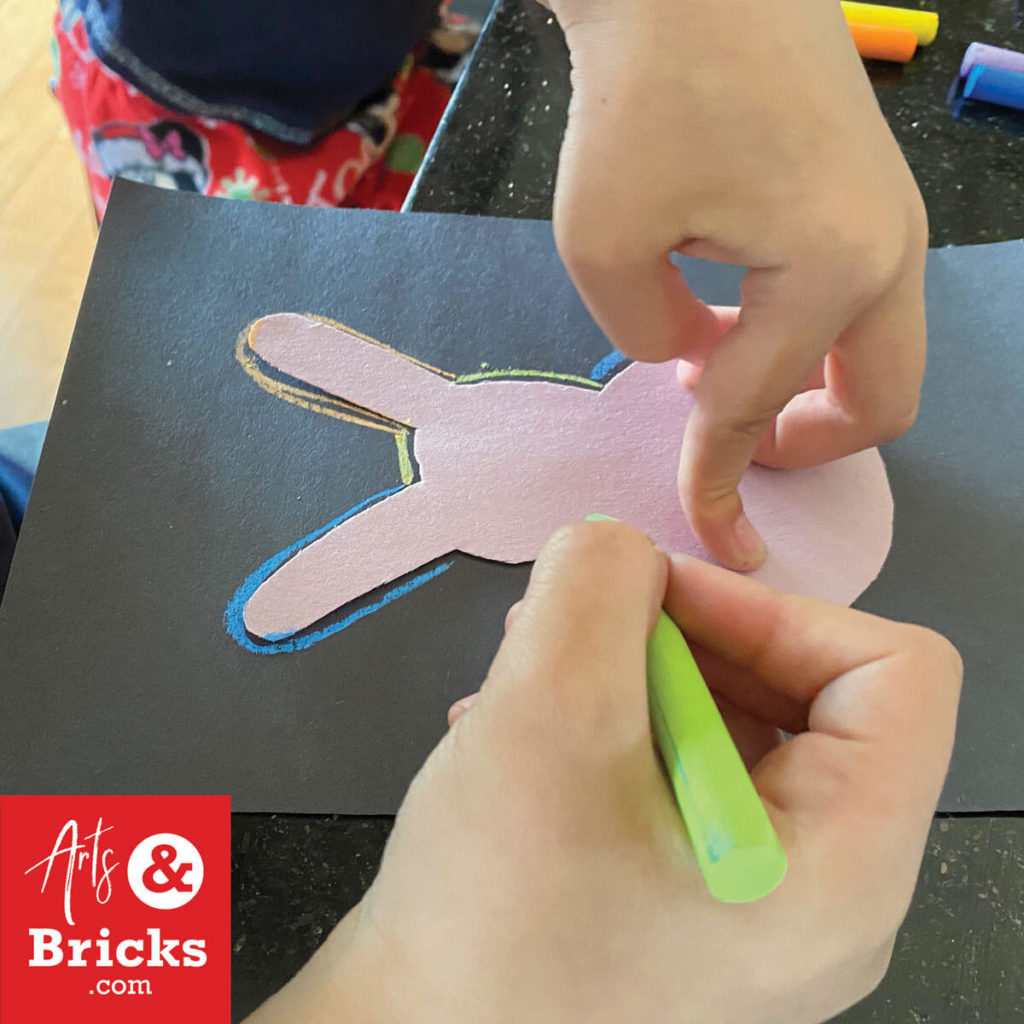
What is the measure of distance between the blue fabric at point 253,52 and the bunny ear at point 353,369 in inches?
11.0

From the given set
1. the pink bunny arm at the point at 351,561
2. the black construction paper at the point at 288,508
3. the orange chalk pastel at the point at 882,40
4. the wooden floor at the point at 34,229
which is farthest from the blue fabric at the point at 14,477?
the orange chalk pastel at the point at 882,40

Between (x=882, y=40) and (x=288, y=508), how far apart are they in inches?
23.7

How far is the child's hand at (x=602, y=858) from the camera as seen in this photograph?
1.09 feet

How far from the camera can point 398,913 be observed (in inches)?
13.7

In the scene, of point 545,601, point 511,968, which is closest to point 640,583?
point 545,601

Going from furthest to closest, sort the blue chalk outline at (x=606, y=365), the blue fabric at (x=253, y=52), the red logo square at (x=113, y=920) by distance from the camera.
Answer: the blue fabric at (x=253, y=52), the blue chalk outline at (x=606, y=365), the red logo square at (x=113, y=920)

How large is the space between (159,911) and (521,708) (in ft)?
0.78

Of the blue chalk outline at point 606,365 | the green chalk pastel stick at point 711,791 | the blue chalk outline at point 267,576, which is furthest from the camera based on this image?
the blue chalk outline at point 606,365

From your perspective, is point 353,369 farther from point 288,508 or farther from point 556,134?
point 556,134

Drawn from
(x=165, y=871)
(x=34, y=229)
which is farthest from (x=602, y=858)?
(x=34, y=229)

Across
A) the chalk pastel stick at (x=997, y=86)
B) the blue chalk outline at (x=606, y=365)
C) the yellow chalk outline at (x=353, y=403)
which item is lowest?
the yellow chalk outline at (x=353, y=403)

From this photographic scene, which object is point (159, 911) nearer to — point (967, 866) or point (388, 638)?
point (388, 638)

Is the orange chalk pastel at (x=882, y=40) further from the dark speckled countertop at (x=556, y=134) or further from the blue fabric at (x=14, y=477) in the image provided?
the blue fabric at (x=14, y=477)

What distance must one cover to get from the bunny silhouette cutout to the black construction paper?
2 centimetres
